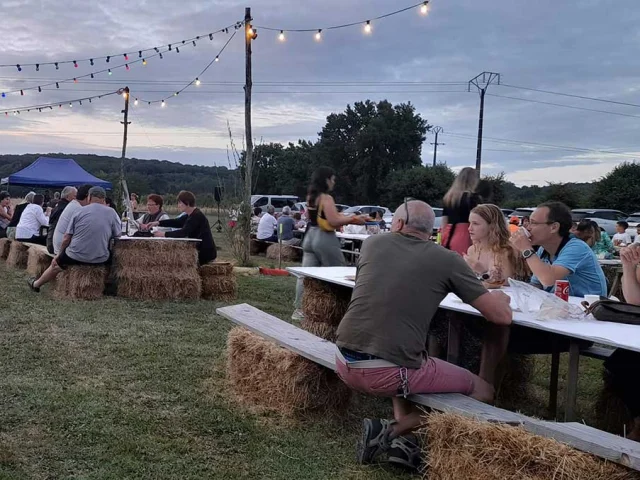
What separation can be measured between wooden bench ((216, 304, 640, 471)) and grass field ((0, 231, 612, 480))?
0.43 m

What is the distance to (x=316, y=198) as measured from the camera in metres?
5.79

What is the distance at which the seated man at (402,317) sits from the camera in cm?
285

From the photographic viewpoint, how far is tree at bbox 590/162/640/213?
3133 cm

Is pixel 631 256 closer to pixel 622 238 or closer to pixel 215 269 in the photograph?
pixel 215 269

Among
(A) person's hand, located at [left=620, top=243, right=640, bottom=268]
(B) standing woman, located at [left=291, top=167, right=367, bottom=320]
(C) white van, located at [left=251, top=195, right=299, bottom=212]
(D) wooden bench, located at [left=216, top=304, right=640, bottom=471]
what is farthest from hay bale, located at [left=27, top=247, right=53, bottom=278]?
(C) white van, located at [left=251, top=195, right=299, bottom=212]

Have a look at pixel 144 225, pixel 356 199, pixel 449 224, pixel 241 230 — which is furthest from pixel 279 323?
pixel 356 199

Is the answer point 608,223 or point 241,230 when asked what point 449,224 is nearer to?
point 241,230

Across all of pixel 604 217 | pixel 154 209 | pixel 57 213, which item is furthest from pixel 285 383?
pixel 604 217

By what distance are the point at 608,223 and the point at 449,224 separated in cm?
2114

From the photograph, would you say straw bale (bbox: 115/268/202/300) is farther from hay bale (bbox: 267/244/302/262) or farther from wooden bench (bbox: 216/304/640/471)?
hay bale (bbox: 267/244/302/262)

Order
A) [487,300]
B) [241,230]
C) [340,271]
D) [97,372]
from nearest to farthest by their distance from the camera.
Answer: [487,300]
[97,372]
[340,271]
[241,230]

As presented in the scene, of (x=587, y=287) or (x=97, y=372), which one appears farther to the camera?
(x=97, y=372)

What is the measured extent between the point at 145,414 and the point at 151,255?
4.16 metres

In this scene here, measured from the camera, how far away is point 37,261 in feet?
28.0
